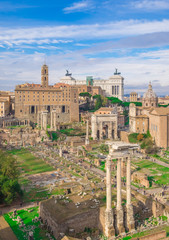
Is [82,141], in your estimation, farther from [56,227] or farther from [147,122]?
[56,227]

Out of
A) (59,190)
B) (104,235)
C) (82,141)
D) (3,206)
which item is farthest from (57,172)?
(82,141)

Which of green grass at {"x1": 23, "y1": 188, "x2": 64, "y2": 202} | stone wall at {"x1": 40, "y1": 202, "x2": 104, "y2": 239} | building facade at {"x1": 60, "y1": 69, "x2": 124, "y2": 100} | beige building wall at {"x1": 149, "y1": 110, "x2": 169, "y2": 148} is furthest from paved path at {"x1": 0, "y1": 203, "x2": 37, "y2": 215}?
building facade at {"x1": 60, "y1": 69, "x2": 124, "y2": 100}

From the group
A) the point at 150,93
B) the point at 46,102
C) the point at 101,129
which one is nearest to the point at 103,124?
the point at 101,129

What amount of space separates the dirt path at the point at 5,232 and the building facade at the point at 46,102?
56194 mm

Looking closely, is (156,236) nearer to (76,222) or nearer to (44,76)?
(76,222)

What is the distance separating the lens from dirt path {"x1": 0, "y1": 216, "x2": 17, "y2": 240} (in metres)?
19.4

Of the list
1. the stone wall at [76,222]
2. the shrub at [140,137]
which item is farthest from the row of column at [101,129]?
the stone wall at [76,222]

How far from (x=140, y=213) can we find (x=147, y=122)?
38.8 metres

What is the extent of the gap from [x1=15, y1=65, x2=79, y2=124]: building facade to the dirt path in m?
Result: 56.2

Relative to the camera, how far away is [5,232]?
66.3 ft

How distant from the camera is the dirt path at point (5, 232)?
19438 mm

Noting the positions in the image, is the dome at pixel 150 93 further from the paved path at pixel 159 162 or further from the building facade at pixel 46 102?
the paved path at pixel 159 162

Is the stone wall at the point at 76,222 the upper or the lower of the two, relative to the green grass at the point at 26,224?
upper

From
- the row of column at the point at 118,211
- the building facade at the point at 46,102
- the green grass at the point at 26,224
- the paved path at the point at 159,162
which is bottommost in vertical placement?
the green grass at the point at 26,224
